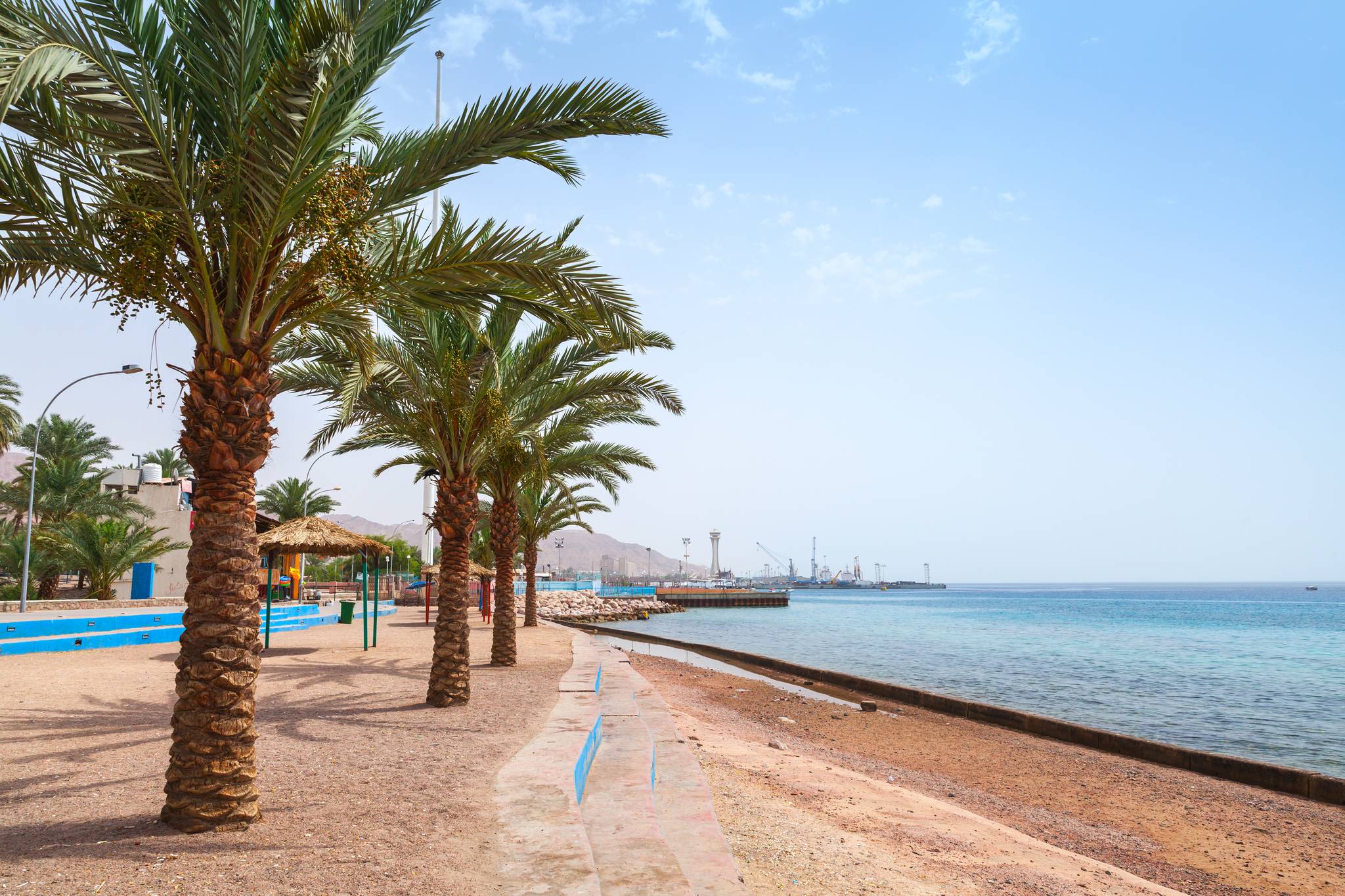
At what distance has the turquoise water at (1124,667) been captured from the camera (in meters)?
17.5

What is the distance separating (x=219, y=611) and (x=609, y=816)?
2.86m

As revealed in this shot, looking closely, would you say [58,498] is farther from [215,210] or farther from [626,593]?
[626,593]

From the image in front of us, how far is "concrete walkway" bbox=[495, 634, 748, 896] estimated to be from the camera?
413 centimetres

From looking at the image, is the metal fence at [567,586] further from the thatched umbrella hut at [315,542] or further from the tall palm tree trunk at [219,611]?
the tall palm tree trunk at [219,611]

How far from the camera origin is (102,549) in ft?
85.4

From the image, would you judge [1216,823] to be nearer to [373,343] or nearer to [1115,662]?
[373,343]

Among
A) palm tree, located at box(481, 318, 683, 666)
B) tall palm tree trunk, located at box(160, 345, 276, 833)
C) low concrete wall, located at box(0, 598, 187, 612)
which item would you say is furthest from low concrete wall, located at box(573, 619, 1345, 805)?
low concrete wall, located at box(0, 598, 187, 612)

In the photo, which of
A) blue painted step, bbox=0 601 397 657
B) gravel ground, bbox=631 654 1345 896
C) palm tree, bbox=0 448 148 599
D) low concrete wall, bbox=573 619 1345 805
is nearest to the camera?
gravel ground, bbox=631 654 1345 896

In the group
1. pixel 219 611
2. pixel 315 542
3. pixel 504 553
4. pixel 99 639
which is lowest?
pixel 99 639

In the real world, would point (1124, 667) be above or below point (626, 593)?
above

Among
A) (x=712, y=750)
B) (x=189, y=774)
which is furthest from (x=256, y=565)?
(x=712, y=750)

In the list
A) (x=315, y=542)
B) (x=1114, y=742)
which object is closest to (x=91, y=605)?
(x=315, y=542)

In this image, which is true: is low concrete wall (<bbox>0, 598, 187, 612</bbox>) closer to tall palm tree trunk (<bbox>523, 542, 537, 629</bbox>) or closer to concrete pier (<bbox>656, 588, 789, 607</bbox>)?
tall palm tree trunk (<bbox>523, 542, 537, 629</bbox>)

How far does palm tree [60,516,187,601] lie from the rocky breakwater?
1915 cm
